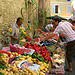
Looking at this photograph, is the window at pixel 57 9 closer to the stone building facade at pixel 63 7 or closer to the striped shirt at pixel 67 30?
the stone building facade at pixel 63 7

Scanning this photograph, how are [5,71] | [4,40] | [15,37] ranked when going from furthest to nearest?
[4,40] → [15,37] → [5,71]

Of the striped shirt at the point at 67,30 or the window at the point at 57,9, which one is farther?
the window at the point at 57,9

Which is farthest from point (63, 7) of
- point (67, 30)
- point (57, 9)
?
point (67, 30)

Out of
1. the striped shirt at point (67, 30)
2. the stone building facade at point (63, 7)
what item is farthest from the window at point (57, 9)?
the striped shirt at point (67, 30)

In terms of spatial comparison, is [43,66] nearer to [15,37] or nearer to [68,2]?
[15,37]

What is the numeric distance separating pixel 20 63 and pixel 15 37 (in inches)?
73.9

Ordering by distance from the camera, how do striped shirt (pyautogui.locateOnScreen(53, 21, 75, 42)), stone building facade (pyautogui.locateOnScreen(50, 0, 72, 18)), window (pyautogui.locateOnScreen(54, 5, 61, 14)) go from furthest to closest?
window (pyautogui.locateOnScreen(54, 5, 61, 14))
stone building facade (pyautogui.locateOnScreen(50, 0, 72, 18))
striped shirt (pyautogui.locateOnScreen(53, 21, 75, 42))

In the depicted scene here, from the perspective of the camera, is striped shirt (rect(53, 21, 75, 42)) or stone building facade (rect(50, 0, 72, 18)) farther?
stone building facade (rect(50, 0, 72, 18))

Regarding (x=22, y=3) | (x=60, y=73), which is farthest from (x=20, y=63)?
(x=22, y=3)

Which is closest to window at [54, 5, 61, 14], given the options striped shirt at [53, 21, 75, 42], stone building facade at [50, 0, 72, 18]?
stone building facade at [50, 0, 72, 18]

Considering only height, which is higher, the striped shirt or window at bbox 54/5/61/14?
window at bbox 54/5/61/14

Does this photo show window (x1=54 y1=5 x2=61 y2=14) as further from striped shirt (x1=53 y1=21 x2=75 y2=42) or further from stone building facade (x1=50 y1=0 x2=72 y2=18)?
striped shirt (x1=53 y1=21 x2=75 y2=42)

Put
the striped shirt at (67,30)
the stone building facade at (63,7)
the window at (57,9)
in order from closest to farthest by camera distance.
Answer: the striped shirt at (67,30), the stone building facade at (63,7), the window at (57,9)

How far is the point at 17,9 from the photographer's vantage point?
602 cm
